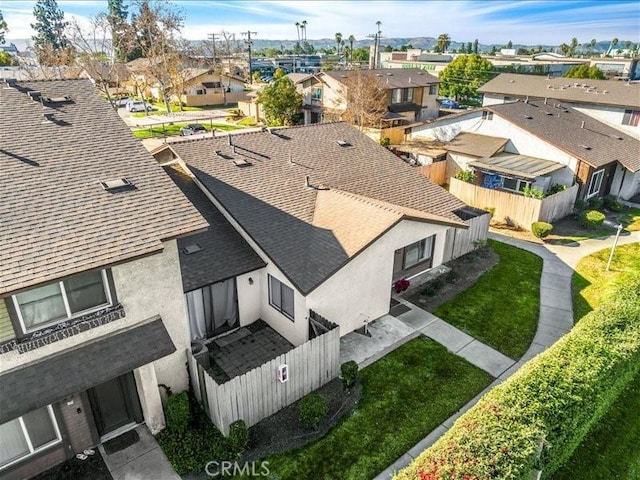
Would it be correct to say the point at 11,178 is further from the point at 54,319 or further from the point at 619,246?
the point at 619,246

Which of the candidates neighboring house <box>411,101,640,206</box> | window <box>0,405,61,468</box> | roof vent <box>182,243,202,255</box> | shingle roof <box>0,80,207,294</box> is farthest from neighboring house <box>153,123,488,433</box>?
neighboring house <box>411,101,640,206</box>

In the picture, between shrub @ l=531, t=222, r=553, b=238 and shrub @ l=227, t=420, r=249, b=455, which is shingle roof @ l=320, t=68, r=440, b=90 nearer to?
shrub @ l=531, t=222, r=553, b=238

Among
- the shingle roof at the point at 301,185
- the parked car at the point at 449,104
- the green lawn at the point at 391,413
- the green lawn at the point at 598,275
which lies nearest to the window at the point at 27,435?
the green lawn at the point at 391,413

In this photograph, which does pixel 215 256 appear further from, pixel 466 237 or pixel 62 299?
pixel 466 237

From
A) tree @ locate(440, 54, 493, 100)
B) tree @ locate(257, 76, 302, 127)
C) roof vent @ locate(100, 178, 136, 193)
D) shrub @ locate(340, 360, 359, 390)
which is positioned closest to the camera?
roof vent @ locate(100, 178, 136, 193)

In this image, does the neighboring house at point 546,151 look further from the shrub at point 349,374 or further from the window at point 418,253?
the shrub at point 349,374

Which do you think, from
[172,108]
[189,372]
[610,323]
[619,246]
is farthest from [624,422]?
[172,108]
